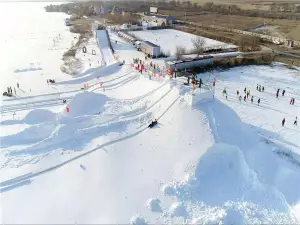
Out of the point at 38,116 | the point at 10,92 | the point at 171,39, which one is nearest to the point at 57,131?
the point at 38,116

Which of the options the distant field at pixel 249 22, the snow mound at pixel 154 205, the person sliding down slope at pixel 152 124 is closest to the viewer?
the snow mound at pixel 154 205

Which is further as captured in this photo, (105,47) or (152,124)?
(105,47)

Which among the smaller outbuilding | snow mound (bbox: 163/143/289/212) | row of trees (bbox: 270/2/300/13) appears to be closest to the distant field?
row of trees (bbox: 270/2/300/13)

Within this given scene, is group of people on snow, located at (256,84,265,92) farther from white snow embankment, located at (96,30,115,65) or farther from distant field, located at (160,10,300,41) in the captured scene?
distant field, located at (160,10,300,41)

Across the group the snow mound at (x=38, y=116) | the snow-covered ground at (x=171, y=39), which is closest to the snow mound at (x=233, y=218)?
the snow mound at (x=38, y=116)

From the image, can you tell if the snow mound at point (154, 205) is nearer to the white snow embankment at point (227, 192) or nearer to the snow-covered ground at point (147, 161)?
the snow-covered ground at point (147, 161)

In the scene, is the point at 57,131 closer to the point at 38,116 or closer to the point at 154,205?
the point at 38,116
